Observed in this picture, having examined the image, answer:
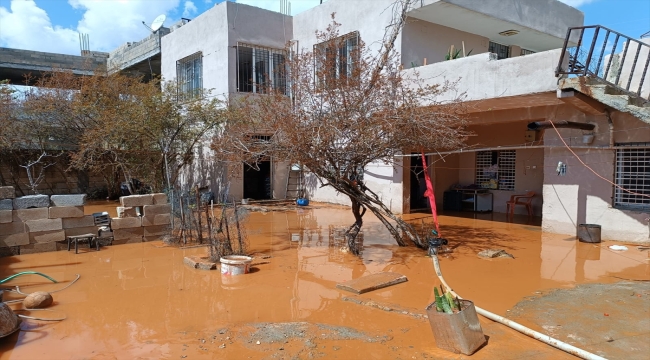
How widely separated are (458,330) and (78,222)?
832 centimetres

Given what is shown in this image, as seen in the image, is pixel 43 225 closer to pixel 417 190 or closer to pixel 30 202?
pixel 30 202

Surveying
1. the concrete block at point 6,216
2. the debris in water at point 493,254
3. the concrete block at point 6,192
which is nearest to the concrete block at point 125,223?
the concrete block at point 6,216

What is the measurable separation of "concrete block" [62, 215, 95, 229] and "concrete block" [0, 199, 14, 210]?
3.17ft

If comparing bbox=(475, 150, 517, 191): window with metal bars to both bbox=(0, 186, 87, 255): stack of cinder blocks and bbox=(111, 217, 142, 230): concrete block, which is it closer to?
bbox=(111, 217, 142, 230): concrete block

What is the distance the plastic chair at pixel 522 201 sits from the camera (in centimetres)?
1441

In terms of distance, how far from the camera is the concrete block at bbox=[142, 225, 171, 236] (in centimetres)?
1014

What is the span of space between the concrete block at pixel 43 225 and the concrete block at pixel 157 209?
5.71 ft

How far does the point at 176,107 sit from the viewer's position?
14.4 m

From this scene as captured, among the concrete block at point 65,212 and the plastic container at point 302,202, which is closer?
the concrete block at point 65,212

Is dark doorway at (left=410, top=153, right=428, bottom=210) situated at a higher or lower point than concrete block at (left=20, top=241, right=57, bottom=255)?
higher

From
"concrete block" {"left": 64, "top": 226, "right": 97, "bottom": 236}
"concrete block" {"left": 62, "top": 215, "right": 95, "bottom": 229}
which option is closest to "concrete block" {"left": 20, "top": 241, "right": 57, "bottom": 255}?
"concrete block" {"left": 64, "top": 226, "right": 97, "bottom": 236}

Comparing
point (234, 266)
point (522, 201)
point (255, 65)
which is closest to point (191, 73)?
point (255, 65)

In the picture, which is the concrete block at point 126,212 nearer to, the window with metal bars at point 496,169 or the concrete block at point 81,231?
the concrete block at point 81,231

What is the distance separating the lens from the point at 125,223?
9.81m
